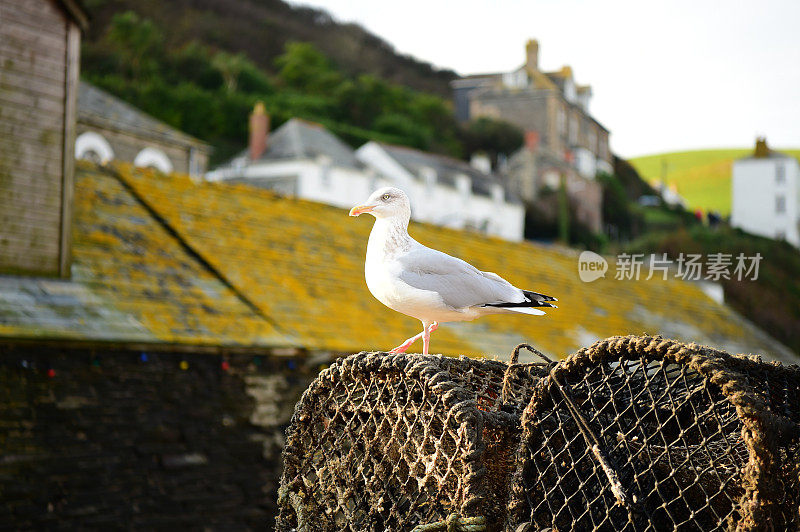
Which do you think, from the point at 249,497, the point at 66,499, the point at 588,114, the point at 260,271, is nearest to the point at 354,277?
the point at 260,271

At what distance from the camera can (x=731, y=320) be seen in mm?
21234

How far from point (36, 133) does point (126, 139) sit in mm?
19355

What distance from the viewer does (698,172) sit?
3460 inches

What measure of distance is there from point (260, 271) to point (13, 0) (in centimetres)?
515

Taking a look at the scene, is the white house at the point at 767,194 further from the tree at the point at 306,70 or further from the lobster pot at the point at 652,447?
the lobster pot at the point at 652,447

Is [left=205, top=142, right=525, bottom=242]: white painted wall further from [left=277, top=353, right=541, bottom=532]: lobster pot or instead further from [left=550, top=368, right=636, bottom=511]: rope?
[left=550, top=368, right=636, bottom=511]: rope

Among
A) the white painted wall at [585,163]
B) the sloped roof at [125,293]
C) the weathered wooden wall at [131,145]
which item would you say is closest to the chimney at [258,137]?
the weathered wooden wall at [131,145]

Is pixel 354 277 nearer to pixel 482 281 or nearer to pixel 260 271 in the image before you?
pixel 260 271

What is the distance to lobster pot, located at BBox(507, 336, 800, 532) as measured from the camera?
2623mm

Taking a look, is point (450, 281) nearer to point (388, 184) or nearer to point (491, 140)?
point (388, 184)

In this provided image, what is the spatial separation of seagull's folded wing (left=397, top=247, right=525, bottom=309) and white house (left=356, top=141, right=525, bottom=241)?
1517 inches

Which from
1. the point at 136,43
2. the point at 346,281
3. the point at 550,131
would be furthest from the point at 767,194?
the point at 346,281

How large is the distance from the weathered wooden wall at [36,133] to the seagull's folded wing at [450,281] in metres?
8.40

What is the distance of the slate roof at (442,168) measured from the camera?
45.3 meters
